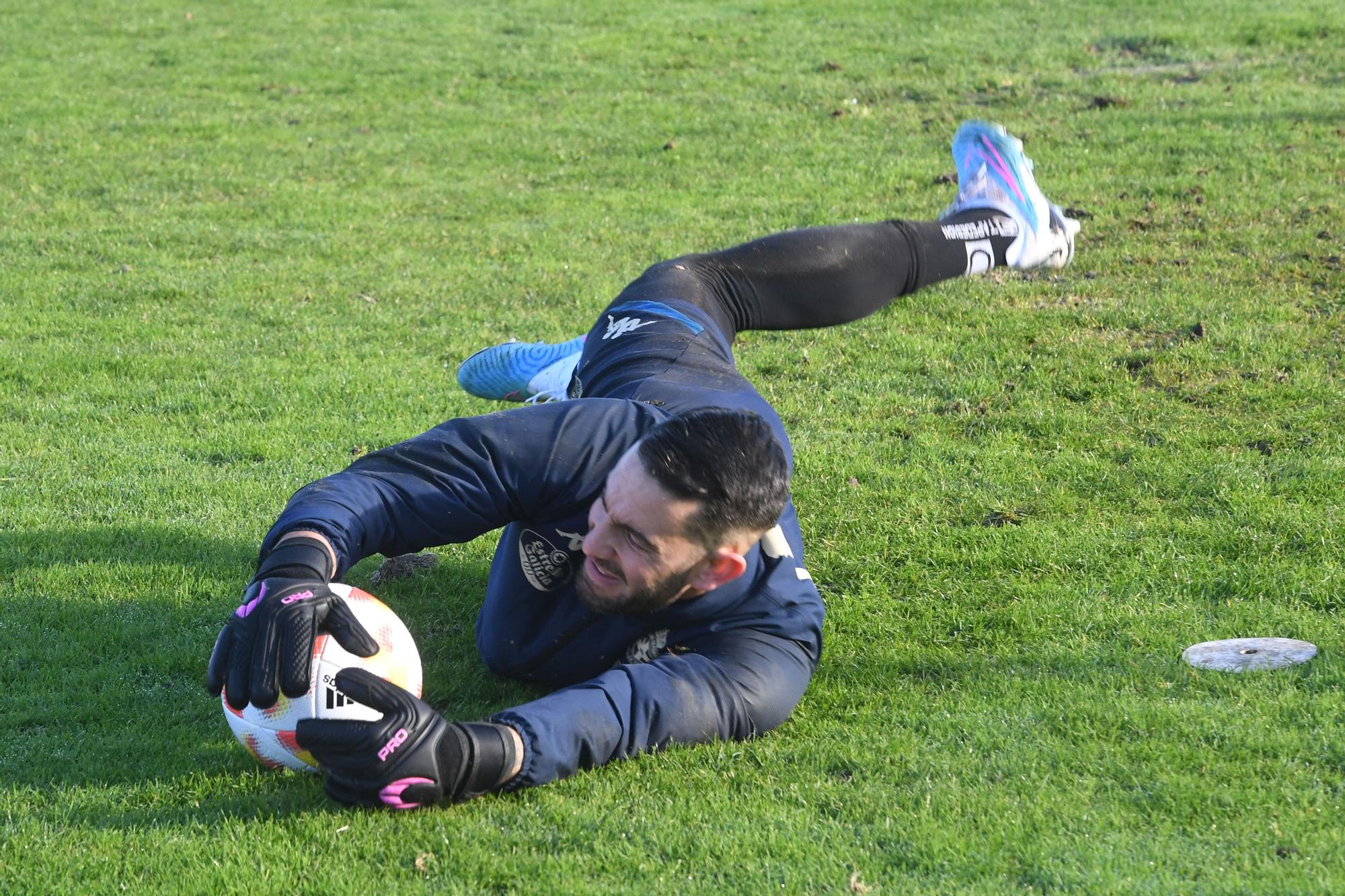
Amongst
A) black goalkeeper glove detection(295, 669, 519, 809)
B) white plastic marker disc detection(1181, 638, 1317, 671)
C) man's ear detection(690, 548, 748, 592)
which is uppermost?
man's ear detection(690, 548, 748, 592)

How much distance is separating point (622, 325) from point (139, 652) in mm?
2456

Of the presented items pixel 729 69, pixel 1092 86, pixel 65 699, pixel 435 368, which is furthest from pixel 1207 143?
pixel 65 699

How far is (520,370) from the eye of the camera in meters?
6.88

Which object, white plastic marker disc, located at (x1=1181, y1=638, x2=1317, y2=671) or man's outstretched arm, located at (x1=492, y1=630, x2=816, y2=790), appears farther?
white plastic marker disc, located at (x1=1181, y1=638, x2=1317, y2=671)

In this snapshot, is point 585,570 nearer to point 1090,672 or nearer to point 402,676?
point 402,676

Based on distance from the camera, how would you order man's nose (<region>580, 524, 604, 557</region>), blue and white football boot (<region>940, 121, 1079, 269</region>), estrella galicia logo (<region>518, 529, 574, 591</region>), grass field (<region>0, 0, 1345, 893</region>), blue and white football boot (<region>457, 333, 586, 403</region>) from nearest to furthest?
grass field (<region>0, 0, 1345, 893</region>) < man's nose (<region>580, 524, 604, 557</region>) < estrella galicia logo (<region>518, 529, 574, 591</region>) < blue and white football boot (<region>457, 333, 586, 403</region>) < blue and white football boot (<region>940, 121, 1079, 269</region>)

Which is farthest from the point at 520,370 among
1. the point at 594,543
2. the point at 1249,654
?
the point at 1249,654

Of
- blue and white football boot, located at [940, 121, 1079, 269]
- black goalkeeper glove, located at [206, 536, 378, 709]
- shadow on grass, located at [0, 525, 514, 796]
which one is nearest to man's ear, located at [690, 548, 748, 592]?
shadow on grass, located at [0, 525, 514, 796]

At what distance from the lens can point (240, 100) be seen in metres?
15.7

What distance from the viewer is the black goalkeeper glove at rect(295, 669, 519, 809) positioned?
3.73 metres

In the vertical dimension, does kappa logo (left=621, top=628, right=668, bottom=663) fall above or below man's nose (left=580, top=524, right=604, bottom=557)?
below

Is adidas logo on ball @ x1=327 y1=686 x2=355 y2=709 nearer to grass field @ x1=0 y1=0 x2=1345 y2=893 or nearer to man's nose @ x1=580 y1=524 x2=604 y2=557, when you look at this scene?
grass field @ x1=0 y1=0 x2=1345 y2=893

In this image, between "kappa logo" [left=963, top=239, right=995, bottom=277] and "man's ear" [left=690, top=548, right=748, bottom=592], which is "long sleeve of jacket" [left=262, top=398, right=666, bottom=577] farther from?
"kappa logo" [left=963, top=239, right=995, bottom=277]

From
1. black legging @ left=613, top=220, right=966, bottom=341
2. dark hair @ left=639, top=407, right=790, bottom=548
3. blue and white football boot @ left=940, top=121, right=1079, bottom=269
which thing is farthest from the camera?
blue and white football boot @ left=940, top=121, right=1079, bottom=269
